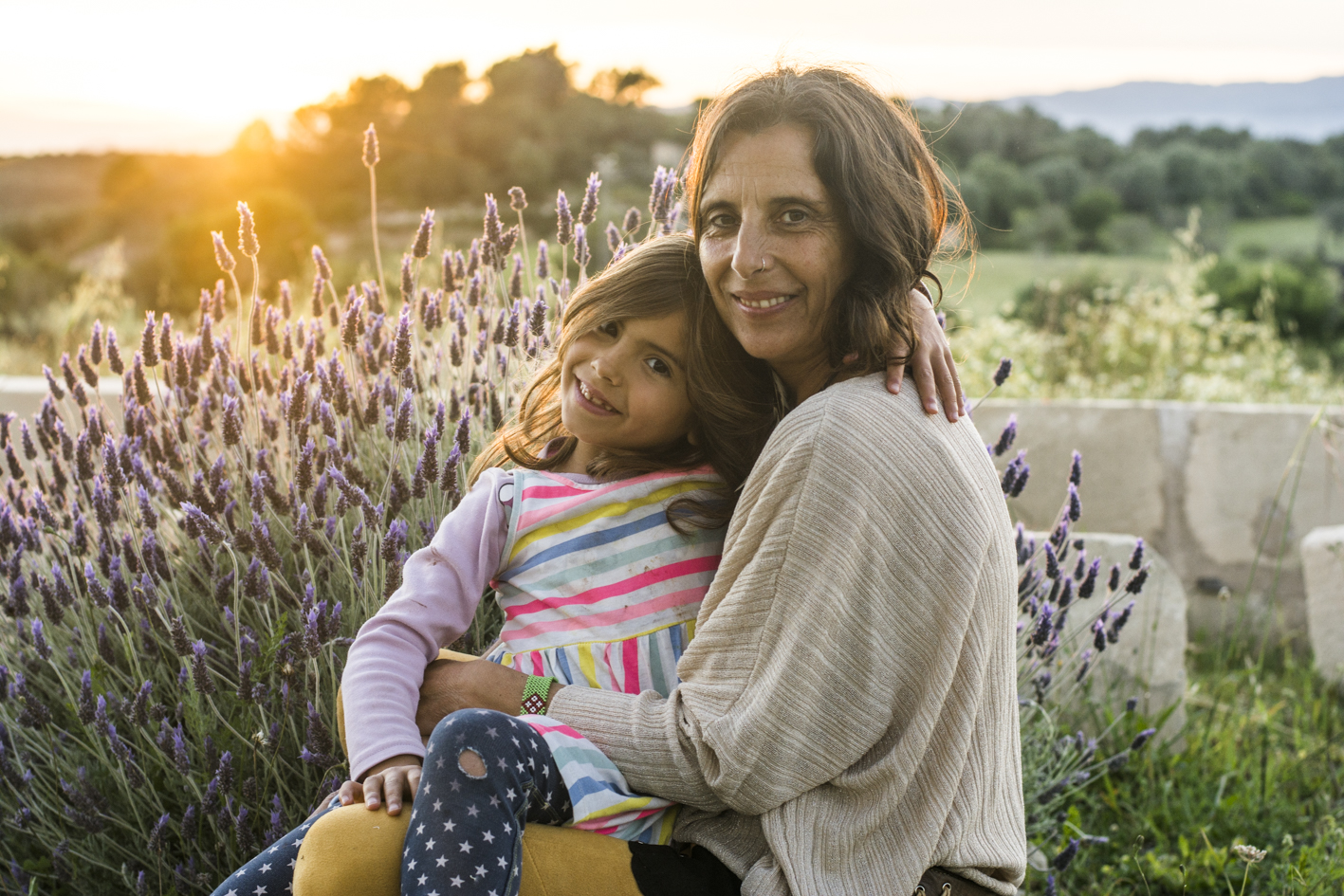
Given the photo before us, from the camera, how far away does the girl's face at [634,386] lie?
1.66 meters

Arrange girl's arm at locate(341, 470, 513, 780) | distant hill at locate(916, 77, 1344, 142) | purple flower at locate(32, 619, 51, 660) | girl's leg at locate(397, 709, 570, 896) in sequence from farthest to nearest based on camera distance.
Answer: distant hill at locate(916, 77, 1344, 142) < purple flower at locate(32, 619, 51, 660) < girl's arm at locate(341, 470, 513, 780) < girl's leg at locate(397, 709, 570, 896)

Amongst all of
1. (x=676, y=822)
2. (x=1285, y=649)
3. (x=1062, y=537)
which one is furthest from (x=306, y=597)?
(x=1285, y=649)

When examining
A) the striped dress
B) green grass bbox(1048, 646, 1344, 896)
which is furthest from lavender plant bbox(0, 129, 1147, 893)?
the striped dress

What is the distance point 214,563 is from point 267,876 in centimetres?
74

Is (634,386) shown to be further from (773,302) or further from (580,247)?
(580,247)

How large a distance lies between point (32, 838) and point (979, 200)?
17.3 meters

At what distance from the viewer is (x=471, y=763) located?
1259 millimetres

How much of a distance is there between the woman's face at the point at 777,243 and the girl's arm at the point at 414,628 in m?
0.50

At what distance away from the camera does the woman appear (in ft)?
4.30

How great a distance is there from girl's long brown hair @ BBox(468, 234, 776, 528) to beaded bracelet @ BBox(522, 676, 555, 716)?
1.08 feet

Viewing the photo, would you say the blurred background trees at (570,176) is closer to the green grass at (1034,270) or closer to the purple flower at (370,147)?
the green grass at (1034,270)

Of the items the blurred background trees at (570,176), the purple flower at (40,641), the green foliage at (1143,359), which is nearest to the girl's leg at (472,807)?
the purple flower at (40,641)

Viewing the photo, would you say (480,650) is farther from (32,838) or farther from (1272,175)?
(1272,175)

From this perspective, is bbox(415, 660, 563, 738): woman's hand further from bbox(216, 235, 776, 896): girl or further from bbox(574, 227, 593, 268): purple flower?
bbox(574, 227, 593, 268): purple flower
